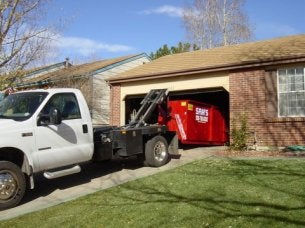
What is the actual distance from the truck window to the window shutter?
7.65 metres

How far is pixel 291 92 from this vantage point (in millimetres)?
14508

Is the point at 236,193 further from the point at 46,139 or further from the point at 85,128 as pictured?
the point at 46,139

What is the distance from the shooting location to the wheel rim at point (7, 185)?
8.17 metres

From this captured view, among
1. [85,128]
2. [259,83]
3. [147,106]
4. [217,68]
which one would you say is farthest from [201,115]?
[85,128]

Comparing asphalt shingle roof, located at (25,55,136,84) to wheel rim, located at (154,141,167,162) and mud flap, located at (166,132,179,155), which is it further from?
wheel rim, located at (154,141,167,162)

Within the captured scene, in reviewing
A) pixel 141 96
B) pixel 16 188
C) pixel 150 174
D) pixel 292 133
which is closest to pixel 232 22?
pixel 141 96

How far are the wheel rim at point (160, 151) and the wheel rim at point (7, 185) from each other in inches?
181

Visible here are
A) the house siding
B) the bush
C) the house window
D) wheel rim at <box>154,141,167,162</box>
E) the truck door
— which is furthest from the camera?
the house siding

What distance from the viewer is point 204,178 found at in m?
9.71

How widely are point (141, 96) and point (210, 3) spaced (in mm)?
23654

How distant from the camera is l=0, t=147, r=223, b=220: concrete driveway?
8.72m

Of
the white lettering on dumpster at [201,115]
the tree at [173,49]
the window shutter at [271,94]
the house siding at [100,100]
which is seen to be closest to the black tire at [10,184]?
the white lettering on dumpster at [201,115]

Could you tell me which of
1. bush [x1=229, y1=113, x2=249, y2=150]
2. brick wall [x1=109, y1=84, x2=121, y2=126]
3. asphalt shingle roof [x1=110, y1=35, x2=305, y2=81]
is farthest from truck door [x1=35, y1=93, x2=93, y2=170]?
brick wall [x1=109, y1=84, x2=121, y2=126]

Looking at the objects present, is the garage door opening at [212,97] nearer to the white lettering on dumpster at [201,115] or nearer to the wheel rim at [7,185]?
the white lettering on dumpster at [201,115]
